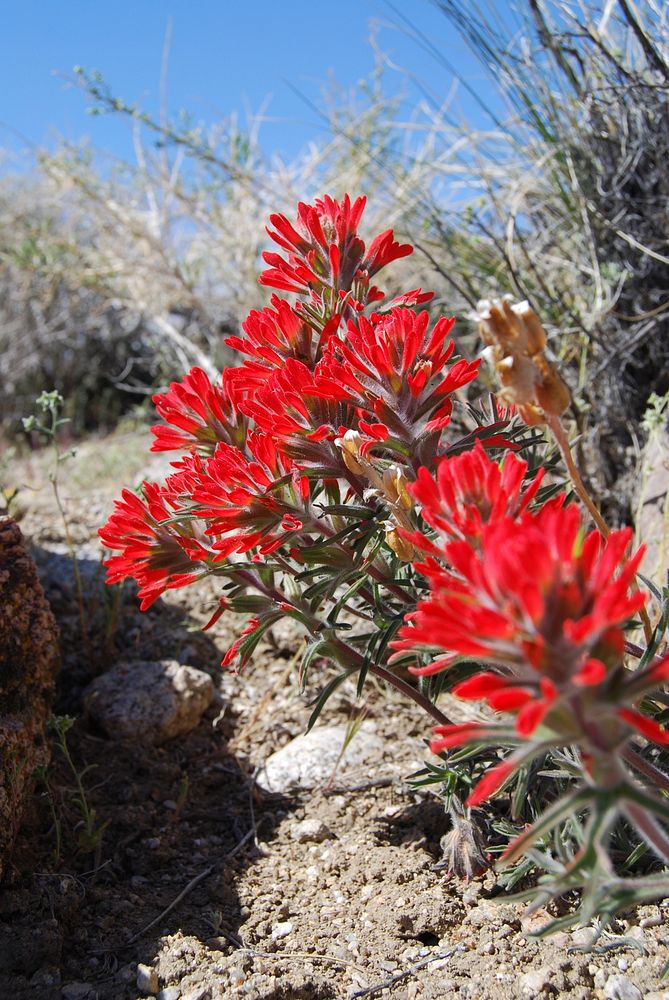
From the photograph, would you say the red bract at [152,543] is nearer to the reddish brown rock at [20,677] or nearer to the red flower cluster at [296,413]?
the red flower cluster at [296,413]

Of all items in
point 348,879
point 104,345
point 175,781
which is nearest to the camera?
point 348,879

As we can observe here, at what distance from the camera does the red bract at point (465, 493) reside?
919 millimetres

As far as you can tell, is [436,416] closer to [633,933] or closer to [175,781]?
[633,933]

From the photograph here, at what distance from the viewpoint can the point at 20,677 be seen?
168 cm

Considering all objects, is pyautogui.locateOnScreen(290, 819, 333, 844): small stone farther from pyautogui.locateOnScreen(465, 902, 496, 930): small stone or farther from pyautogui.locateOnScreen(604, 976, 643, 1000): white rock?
pyautogui.locateOnScreen(604, 976, 643, 1000): white rock

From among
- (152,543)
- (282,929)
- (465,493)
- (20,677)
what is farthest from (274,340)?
(282,929)

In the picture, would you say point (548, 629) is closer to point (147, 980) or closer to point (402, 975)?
point (402, 975)

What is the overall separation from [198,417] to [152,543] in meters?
0.24

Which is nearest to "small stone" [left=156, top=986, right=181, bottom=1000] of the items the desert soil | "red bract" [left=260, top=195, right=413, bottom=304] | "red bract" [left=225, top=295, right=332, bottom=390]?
the desert soil

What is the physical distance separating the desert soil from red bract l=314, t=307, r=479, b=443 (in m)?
0.66

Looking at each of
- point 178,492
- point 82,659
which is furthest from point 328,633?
point 82,659

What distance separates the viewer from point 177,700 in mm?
2033

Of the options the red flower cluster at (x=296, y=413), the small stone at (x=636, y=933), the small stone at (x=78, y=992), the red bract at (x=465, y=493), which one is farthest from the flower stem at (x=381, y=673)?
the small stone at (x=78, y=992)

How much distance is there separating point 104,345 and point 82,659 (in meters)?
5.62
